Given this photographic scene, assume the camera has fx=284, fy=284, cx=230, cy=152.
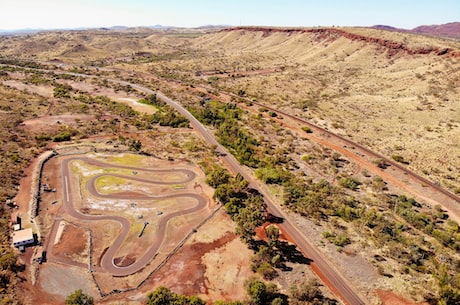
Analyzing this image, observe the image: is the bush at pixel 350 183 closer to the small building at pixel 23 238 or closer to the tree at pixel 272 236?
the tree at pixel 272 236

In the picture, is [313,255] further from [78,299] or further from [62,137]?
[62,137]

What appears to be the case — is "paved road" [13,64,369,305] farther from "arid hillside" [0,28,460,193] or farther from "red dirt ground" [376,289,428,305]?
"arid hillside" [0,28,460,193]

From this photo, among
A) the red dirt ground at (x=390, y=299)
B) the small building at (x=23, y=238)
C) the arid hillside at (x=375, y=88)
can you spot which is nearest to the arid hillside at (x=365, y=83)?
the arid hillside at (x=375, y=88)

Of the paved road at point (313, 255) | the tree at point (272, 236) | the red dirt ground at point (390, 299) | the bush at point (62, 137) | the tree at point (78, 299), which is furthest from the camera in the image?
the bush at point (62, 137)

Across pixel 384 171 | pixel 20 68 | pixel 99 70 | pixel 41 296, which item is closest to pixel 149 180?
pixel 41 296

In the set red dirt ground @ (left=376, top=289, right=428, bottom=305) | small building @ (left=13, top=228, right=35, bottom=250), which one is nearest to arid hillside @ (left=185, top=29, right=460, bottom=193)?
red dirt ground @ (left=376, top=289, right=428, bottom=305)

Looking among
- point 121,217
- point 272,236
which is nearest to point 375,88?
point 272,236
